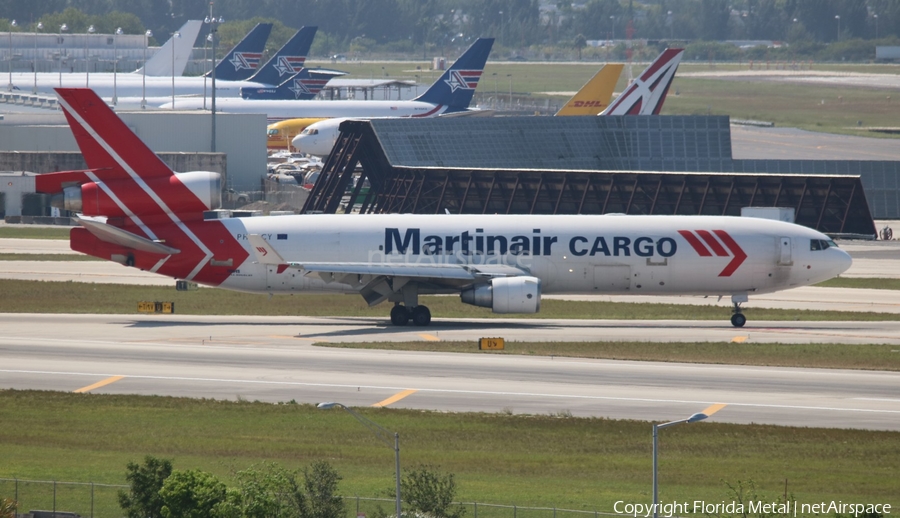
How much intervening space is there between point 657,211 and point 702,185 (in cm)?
400

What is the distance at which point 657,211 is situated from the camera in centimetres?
9431

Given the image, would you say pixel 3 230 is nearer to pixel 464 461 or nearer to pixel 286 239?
pixel 286 239

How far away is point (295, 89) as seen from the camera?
577 ft

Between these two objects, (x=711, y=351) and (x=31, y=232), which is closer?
(x=711, y=351)

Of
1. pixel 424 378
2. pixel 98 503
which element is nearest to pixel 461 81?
pixel 424 378

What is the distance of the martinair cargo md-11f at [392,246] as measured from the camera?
178ft

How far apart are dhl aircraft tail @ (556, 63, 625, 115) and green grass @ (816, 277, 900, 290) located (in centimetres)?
5768

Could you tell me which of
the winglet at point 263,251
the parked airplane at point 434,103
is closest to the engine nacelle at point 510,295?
the winglet at point 263,251

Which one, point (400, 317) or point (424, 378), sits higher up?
point (400, 317)

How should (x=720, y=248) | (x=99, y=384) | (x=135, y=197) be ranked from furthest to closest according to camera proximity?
(x=720, y=248) < (x=135, y=197) < (x=99, y=384)

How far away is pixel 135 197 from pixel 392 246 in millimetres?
11899

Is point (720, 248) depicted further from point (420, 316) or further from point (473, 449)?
point (473, 449)

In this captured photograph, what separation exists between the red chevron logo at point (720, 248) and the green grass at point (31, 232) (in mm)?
54017

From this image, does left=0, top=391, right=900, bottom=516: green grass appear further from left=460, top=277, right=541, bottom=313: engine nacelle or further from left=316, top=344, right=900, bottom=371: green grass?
left=460, top=277, right=541, bottom=313: engine nacelle
